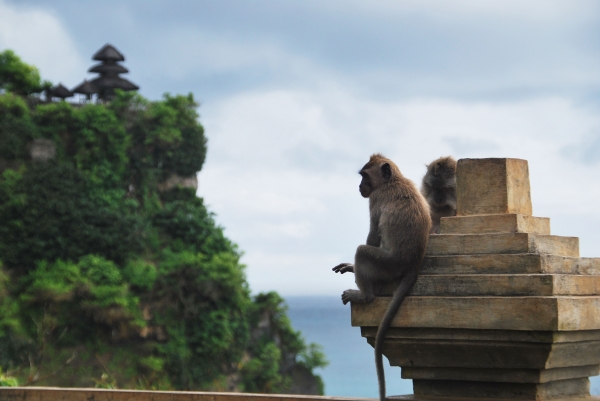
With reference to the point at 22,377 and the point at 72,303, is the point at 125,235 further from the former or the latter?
the point at 22,377

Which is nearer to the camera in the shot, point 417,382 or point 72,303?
point 417,382

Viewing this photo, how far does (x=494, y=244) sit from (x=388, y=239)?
0.59 m

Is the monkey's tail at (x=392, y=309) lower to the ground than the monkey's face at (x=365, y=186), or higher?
lower

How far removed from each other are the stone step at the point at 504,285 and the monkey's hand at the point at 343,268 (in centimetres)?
42

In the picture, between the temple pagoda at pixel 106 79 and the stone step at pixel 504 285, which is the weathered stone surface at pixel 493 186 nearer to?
the stone step at pixel 504 285

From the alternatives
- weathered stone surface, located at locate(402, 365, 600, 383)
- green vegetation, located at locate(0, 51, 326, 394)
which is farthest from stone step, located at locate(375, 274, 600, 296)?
green vegetation, located at locate(0, 51, 326, 394)

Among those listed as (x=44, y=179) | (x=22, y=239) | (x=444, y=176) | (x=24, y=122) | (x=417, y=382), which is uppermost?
(x=24, y=122)

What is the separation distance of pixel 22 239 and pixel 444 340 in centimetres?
2599

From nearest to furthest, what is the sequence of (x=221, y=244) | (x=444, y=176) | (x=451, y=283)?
1. (x=451, y=283)
2. (x=444, y=176)
3. (x=221, y=244)

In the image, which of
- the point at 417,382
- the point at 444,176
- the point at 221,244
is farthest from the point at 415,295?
the point at 221,244

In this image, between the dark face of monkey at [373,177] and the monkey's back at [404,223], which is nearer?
the monkey's back at [404,223]

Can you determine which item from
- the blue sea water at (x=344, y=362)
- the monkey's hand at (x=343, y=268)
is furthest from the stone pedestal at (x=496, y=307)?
the blue sea water at (x=344, y=362)

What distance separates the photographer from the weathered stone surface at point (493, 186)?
3.96 m

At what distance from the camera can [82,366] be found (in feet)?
89.5
